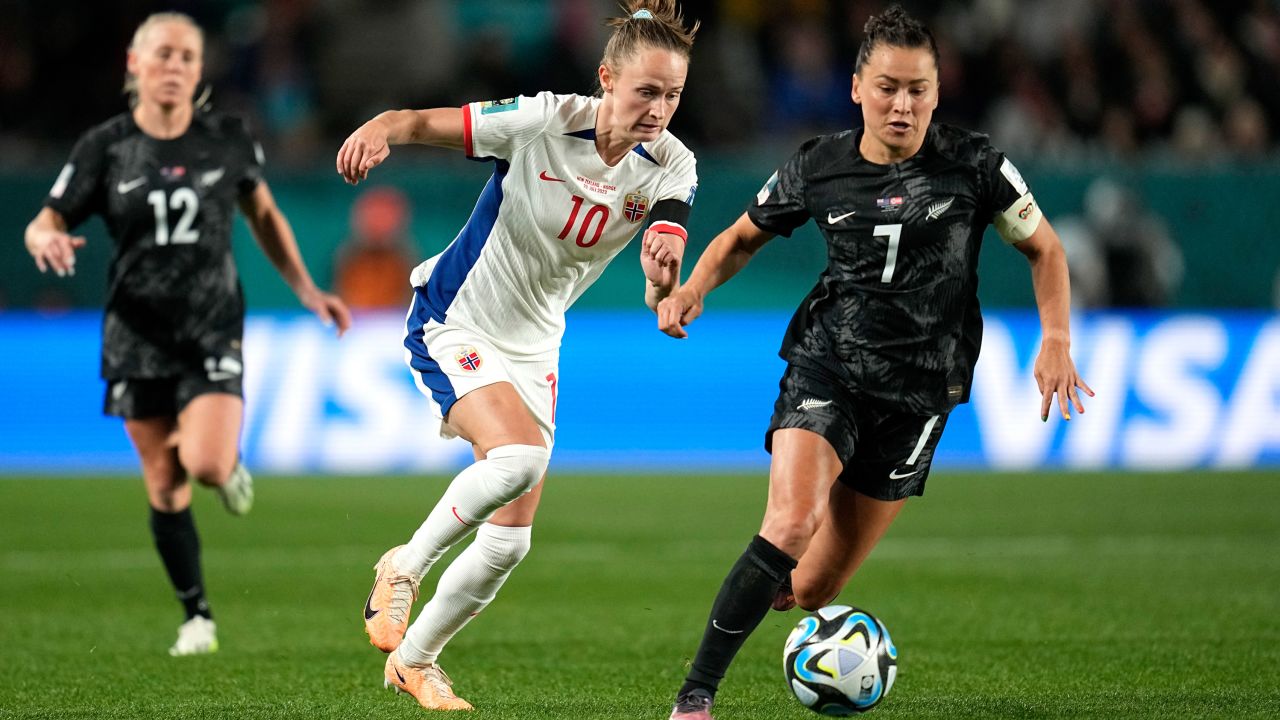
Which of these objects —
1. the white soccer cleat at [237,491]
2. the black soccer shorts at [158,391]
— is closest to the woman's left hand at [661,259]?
the black soccer shorts at [158,391]

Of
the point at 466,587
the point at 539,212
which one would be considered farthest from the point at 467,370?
the point at 466,587

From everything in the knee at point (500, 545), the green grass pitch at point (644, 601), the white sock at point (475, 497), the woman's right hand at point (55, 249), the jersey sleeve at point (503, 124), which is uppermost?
the jersey sleeve at point (503, 124)

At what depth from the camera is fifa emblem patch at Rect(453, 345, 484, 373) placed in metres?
5.71

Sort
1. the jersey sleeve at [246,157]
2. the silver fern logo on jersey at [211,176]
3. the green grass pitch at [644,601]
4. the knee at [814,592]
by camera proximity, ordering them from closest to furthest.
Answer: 1. the green grass pitch at [644,601]
2. the knee at [814,592]
3. the silver fern logo on jersey at [211,176]
4. the jersey sleeve at [246,157]

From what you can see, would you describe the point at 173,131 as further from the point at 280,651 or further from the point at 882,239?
the point at 882,239

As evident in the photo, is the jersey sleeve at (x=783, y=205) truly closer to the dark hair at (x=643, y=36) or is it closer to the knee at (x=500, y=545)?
the dark hair at (x=643, y=36)

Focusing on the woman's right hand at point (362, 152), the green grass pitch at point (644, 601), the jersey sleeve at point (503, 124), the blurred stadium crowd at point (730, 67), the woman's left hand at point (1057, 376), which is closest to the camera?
the woman's right hand at point (362, 152)

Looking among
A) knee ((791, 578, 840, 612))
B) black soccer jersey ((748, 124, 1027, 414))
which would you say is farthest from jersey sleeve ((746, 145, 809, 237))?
knee ((791, 578, 840, 612))

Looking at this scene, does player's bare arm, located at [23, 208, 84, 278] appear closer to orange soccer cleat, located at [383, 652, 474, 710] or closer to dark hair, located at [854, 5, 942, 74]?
orange soccer cleat, located at [383, 652, 474, 710]

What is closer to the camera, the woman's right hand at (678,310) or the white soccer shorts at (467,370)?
the woman's right hand at (678,310)

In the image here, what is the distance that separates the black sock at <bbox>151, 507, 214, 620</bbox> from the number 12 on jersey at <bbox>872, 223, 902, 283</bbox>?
3385mm

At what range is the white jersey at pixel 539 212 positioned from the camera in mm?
5668

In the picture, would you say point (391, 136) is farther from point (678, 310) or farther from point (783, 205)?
point (783, 205)

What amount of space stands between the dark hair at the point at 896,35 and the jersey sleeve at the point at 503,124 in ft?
3.56
